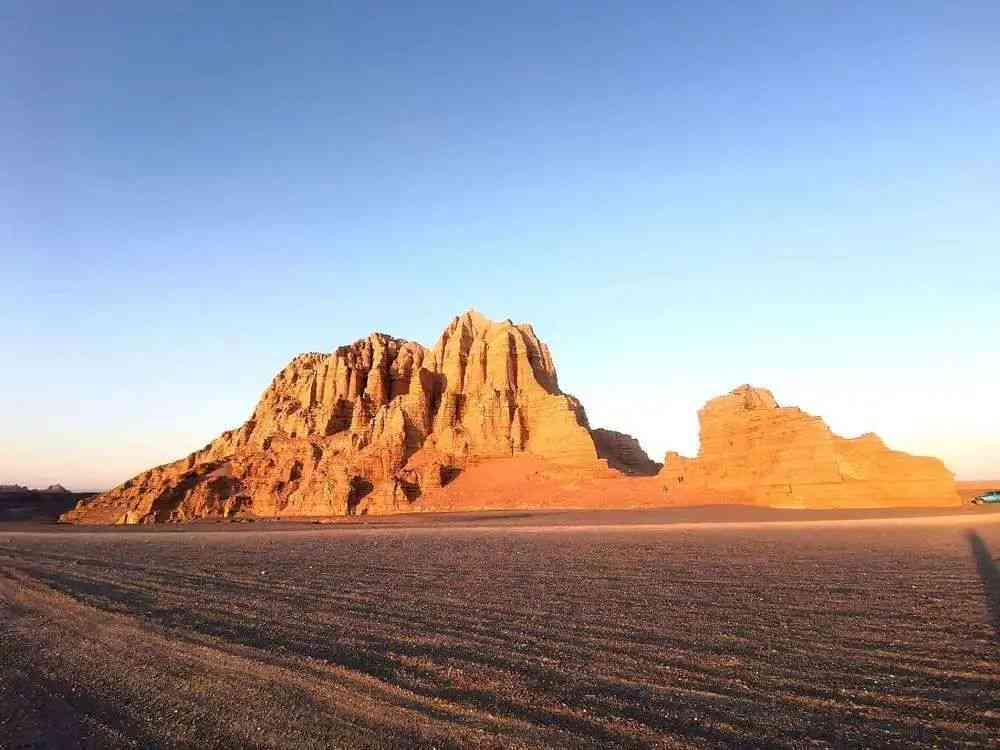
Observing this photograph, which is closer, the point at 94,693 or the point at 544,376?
the point at 94,693

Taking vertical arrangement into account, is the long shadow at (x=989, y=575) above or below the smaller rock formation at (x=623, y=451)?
below

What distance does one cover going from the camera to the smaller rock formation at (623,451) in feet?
238

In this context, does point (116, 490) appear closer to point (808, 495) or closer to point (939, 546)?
point (808, 495)

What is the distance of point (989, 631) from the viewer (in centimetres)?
830

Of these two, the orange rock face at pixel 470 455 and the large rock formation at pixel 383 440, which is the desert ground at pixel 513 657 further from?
the large rock formation at pixel 383 440

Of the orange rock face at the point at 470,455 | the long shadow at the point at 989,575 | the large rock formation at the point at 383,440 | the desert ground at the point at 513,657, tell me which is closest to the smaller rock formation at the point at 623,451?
the orange rock face at the point at 470,455

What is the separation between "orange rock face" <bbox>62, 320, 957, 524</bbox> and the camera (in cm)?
4259

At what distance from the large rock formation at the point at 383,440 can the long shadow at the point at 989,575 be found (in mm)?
39705

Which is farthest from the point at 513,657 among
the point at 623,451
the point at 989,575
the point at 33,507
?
the point at 33,507

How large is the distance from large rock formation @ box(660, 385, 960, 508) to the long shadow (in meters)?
20.2

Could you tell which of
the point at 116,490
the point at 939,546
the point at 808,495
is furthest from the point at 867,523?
the point at 116,490

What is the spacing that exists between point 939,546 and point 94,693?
23121mm

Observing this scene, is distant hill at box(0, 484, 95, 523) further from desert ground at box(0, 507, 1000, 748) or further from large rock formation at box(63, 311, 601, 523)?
desert ground at box(0, 507, 1000, 748)

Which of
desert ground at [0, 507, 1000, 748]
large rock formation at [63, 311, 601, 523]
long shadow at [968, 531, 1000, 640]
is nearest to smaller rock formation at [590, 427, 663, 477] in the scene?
large rock formation at [63, 311, 601, 523]
